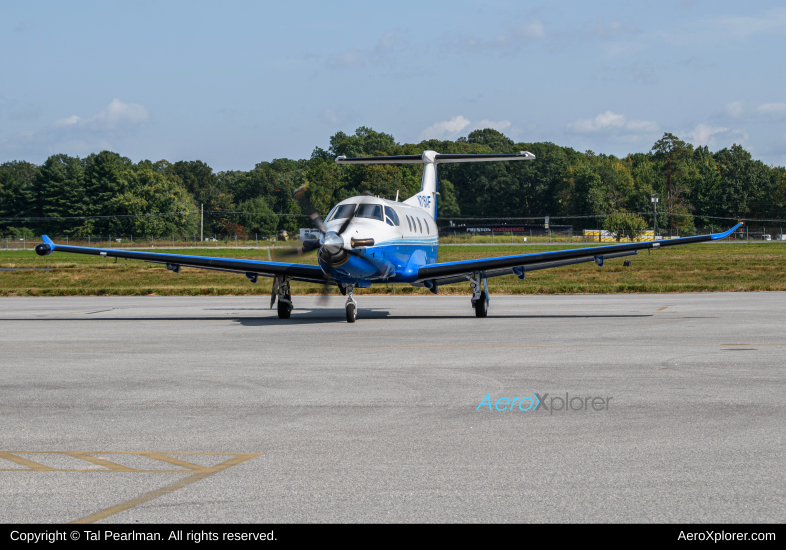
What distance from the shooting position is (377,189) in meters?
119

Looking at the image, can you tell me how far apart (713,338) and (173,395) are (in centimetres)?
1084

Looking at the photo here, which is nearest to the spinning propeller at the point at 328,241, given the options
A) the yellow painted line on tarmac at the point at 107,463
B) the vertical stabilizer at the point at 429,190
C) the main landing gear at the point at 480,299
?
the main landing gear at the point at 480,299

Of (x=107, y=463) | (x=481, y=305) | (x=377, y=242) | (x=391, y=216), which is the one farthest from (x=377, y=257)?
(x=107, y=463)

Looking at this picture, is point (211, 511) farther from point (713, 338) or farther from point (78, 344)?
point (713, 338)

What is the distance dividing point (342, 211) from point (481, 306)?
486 centimetres

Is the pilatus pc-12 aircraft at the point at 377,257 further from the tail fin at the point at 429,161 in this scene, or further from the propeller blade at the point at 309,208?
the tail fin at the point at 429,161

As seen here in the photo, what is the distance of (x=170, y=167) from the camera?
181250 mm

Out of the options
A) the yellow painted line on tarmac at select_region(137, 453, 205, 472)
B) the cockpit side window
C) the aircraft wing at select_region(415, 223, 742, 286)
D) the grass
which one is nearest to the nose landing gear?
the cockpit side window

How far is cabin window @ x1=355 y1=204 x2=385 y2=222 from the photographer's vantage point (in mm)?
20406

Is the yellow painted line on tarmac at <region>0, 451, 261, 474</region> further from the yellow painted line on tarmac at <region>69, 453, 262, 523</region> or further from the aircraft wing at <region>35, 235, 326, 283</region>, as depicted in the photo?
the aircraft wing at <region>35, 235, 326, 283</region>

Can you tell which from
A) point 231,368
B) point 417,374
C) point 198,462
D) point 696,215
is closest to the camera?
point 198,462

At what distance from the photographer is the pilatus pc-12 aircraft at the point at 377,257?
19547 millimetres

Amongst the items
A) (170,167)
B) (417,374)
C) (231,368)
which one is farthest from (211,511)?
(170,167)

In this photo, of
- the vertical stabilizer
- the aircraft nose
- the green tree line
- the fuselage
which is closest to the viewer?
the aircraft nose
